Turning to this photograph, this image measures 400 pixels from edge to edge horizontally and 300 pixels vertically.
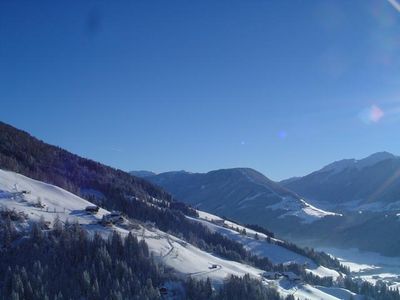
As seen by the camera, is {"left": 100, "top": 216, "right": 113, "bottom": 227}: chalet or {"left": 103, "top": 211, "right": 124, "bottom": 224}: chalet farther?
{"left": 103, "top": 211, "right": 124, "bottom": 224}: chalet

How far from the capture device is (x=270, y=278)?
167m

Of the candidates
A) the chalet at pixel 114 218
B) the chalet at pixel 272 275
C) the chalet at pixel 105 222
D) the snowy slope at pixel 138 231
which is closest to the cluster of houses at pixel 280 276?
the chalet at pixel 272 275

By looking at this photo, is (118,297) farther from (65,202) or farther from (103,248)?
(65,202)

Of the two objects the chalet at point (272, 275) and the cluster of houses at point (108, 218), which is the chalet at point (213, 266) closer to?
the chalet at point (272, 275)

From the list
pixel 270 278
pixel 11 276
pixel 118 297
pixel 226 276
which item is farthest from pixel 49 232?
pixel 270 278

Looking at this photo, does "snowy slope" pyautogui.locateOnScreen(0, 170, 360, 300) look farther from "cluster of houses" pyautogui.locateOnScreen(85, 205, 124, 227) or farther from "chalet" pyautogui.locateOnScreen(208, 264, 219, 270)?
"cluster of houses" pyautogui.locateOnScreen(85, 205, 124, 227)

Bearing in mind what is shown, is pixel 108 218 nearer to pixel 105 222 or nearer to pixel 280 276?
pixel 105 222

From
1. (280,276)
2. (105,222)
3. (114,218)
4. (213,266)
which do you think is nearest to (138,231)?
(114,218)

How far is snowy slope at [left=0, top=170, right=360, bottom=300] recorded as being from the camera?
14250cm

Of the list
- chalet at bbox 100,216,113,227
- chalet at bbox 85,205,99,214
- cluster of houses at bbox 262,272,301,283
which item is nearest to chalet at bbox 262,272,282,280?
cluster of houses at bbox 262,272,301,283

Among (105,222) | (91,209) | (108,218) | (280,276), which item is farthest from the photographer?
(280,276)

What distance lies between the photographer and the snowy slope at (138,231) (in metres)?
142

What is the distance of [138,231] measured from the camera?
530 feet

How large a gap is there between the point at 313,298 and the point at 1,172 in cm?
10489
